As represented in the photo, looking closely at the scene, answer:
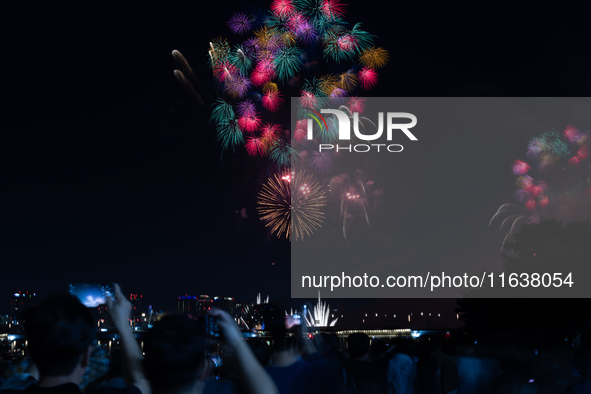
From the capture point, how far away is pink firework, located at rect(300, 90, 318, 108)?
17172mm

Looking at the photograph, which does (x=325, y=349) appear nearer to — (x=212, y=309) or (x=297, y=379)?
(x=297, y=379)

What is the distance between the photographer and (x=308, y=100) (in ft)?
56.4

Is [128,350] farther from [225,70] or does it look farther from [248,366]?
[225,70]

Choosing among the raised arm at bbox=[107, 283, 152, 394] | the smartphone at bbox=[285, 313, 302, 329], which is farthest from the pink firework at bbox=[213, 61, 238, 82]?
the raised arm at bbox=[107, 283, 152, 394]

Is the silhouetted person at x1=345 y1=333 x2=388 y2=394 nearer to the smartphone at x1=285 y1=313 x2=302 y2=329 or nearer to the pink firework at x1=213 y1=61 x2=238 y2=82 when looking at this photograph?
the smartphone at x1=285 y1=313 x2=302 y2=329

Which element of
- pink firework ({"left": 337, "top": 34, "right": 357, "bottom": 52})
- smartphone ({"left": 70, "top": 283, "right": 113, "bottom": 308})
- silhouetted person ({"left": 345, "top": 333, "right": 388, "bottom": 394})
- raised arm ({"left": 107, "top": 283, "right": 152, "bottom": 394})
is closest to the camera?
raised arm ({"left": 107, "top": 283, "right": 152, "bottom": 394})

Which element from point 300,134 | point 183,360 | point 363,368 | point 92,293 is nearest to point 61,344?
point 183,360

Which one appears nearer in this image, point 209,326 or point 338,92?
point 209,326

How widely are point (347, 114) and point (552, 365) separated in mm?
10467

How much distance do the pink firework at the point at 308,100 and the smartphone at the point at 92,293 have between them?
14599mm

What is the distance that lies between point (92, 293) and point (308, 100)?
14.7m

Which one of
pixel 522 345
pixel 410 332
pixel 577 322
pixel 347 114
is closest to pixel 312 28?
pixel 347 114

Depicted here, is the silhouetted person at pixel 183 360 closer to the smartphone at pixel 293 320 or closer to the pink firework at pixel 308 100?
the smartphone at pixel 293 320

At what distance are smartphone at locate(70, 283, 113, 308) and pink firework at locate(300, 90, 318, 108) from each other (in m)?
14.6
